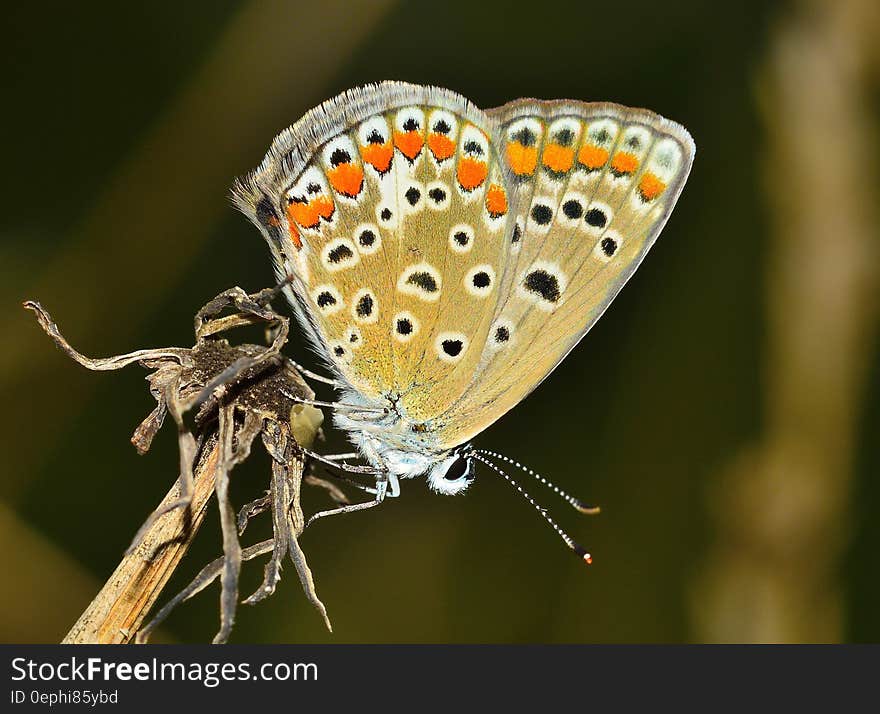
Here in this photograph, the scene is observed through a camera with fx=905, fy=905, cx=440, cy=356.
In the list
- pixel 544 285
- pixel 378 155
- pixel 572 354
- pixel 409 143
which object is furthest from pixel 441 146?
pixel 572 354

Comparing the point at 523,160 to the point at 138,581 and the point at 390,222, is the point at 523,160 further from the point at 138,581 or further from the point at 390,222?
the point at 138,581

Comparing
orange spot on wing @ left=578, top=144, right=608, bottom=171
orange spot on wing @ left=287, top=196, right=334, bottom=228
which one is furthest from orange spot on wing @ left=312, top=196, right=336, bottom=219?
orange spot on wing @ left=578, top=144, right=608, bottom=171

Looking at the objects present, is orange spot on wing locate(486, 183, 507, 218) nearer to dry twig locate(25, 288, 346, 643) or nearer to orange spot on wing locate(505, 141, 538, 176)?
orange spot on wing locate(505, 141, 538, 176)

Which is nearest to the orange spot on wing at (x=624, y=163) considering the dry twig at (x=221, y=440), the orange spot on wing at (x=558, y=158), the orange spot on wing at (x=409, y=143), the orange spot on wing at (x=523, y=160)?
the orange spot on wing at (x=558, y=158)

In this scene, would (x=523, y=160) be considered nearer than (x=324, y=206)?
No

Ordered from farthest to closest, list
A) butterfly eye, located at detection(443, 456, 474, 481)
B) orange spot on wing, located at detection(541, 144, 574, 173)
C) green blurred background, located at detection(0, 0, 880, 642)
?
green blurred background, located at detection(0, 0, 880, 642), butterfly eye, located at detection(443, 456, 474, 481), orange spot on wing, located at detection(541, 144, 574, 173)

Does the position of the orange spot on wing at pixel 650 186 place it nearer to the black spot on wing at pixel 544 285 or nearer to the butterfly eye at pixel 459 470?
the black spot on wing at pixel 544 285
